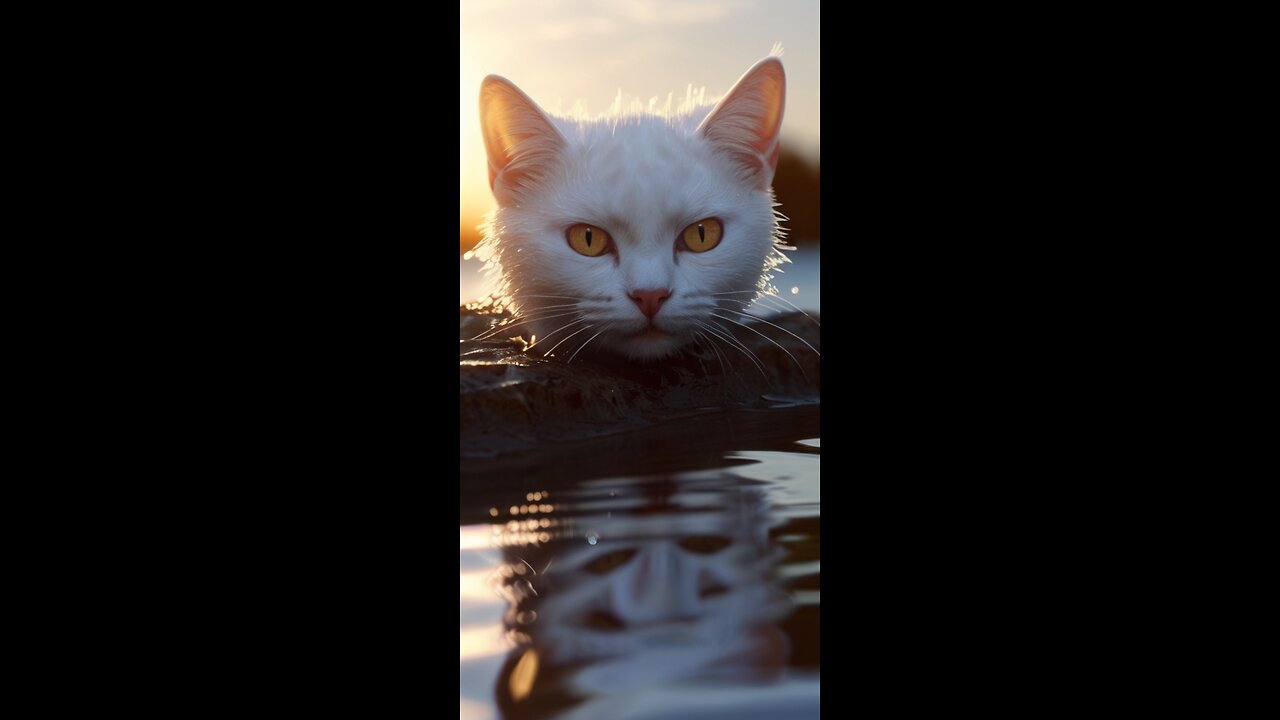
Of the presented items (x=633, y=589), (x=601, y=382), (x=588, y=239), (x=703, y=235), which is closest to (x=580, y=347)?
(x=601, y=382)

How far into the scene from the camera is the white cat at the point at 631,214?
1847mm

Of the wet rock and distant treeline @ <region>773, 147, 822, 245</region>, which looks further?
distant treeline @ <region>773, 147, 822, 245</region>

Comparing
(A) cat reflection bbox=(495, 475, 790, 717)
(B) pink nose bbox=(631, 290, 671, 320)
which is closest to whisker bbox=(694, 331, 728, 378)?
A: (B) pink nose bbox=(631, 290, 671, 320)

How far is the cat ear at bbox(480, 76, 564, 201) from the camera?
1803 mm

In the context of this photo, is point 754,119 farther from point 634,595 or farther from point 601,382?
point 634,595

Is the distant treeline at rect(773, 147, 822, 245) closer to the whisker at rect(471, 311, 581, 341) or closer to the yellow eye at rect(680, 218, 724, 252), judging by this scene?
the yellow eye at rect(680, 218, 724, 252)

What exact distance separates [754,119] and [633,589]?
2.98ft

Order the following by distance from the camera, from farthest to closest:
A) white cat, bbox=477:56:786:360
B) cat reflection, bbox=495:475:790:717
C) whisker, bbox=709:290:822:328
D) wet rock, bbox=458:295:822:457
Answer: whisker, bbox=709:290:822:328, white cat, bbox=477:56:786:360, wet rock, bbox=458:295:822:457, cat reflection, bbox=495:475:790:717

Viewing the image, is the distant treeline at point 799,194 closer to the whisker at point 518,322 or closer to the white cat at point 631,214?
the white cat at point 631,214

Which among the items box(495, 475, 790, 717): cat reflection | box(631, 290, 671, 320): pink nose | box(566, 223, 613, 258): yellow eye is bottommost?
box(495, 475, 790, 717): cat reflection

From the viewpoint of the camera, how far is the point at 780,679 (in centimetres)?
158

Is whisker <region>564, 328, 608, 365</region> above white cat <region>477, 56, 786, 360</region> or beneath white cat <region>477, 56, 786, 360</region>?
beneath

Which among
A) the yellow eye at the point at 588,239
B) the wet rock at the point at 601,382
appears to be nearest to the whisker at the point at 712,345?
the wet rock at the point at 601,382

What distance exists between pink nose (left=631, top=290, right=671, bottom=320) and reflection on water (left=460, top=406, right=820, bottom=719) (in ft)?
A: 0.95
